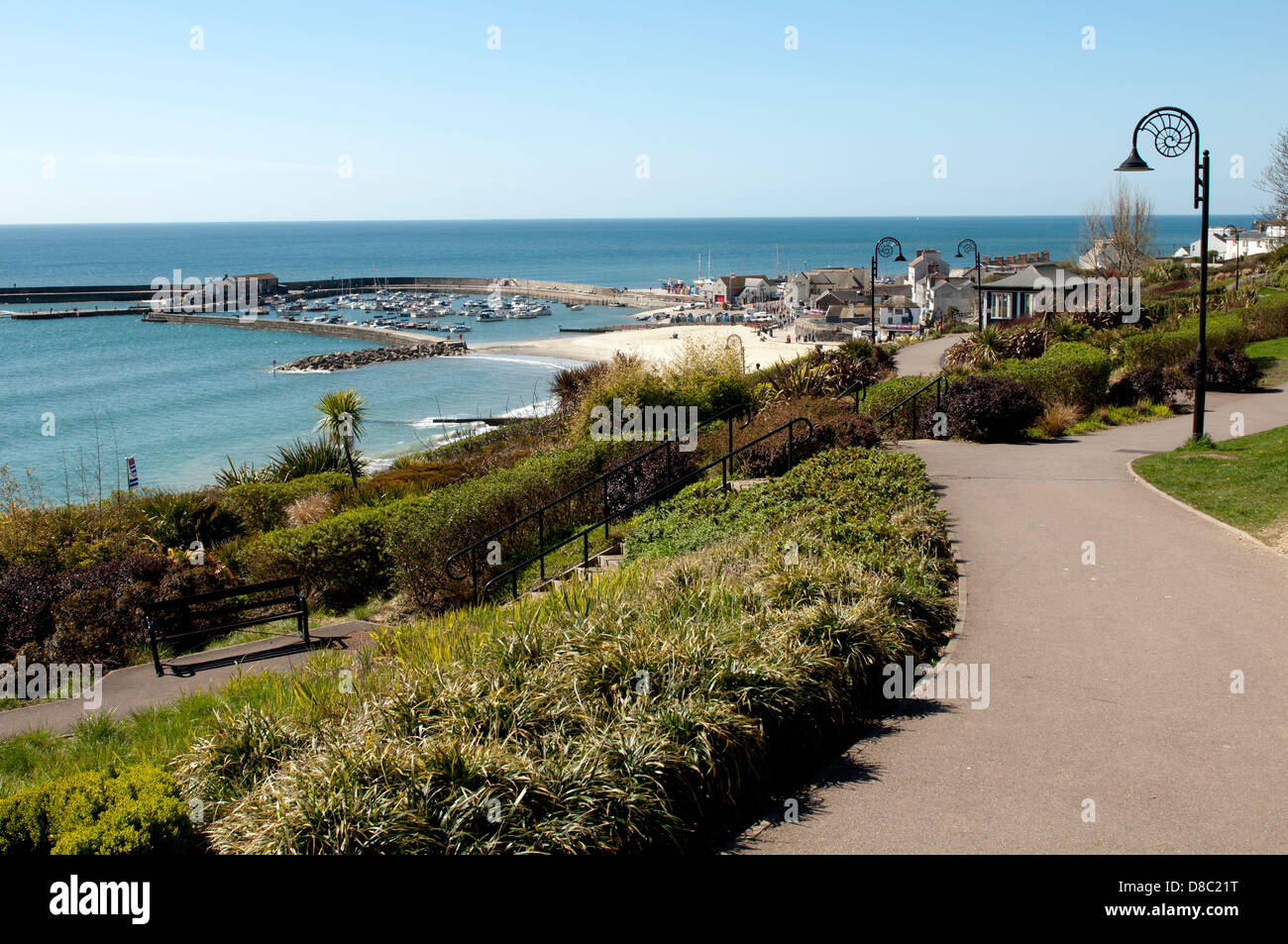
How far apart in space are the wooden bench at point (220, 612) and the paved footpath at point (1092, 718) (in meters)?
8.25

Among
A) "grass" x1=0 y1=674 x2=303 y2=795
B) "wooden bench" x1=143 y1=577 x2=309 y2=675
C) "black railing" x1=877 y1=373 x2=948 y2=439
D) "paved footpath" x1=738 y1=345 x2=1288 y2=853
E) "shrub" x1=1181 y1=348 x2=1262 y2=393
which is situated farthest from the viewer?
"shrub" x1=1181 y1=348 x2=1262 y2=393

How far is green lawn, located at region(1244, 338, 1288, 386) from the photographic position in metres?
24.8

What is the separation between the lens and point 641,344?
75.1 metres

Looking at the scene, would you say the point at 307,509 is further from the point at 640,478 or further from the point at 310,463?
the point at 640,478

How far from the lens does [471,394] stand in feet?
188

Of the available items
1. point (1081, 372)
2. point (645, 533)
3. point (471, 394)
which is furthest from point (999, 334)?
point (471, 394)

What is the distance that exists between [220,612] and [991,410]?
1439cm

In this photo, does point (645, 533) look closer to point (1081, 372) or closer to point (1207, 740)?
point (1207, 740)

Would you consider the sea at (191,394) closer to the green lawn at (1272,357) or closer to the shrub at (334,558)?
the shrub at (334,558)

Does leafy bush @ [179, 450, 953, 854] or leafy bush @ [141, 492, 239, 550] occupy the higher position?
leafy bush @ [179, 450, 953, 854]

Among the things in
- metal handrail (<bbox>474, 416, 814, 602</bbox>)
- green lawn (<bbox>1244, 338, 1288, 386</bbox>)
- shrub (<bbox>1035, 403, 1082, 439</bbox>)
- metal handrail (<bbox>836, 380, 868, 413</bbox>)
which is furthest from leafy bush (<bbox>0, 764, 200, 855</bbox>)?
green lawn (<bbox>1244, 338, 1288, 386</bbox>)

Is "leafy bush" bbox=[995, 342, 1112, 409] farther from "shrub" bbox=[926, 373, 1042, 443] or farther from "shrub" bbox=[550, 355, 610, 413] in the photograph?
"shrub" bbox=[550, 355, 610, 413]

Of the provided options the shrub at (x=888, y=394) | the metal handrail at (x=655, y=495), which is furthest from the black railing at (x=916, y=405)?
the metal handrail at (x=655, y=495)

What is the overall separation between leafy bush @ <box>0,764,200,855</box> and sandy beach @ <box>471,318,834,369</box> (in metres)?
56.6
